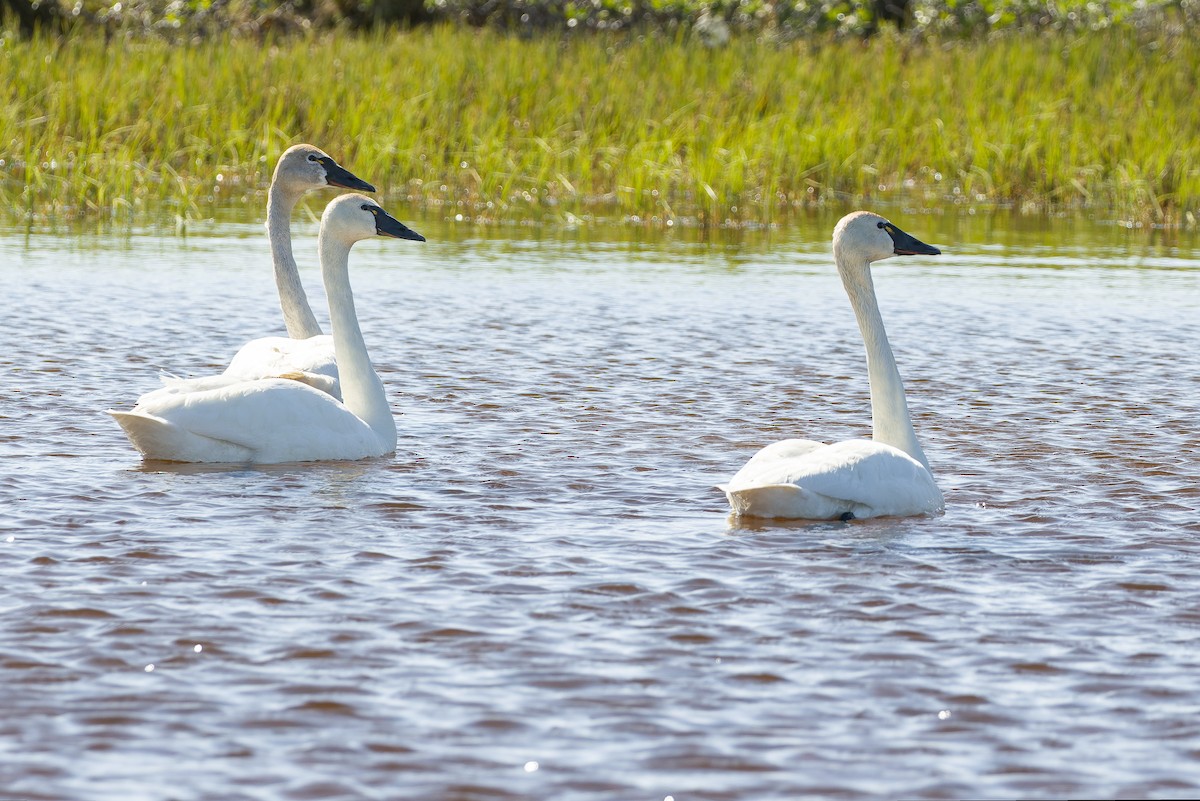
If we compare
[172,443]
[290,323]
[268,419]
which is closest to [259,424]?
[268,419]

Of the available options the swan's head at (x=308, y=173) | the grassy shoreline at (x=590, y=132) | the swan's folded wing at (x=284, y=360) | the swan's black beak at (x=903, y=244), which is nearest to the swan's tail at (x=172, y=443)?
the swan's folded wing at (x=284, y=360)

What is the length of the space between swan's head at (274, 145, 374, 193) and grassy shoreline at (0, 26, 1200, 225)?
4.99m

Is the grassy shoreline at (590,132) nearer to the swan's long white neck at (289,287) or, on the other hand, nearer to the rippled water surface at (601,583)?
the swan's long white neck at (289,287)

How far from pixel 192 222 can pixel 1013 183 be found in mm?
7336

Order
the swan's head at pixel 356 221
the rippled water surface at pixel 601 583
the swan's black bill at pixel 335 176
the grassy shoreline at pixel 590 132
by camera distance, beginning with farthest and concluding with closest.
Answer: the grassy shoreline at pixel 590 132
the swan's black bill at pixel 335 176
the swan's head at pixel 356 221
the rippled water surface at pixel 601 583

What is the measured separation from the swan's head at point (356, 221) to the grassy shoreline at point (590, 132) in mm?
7145

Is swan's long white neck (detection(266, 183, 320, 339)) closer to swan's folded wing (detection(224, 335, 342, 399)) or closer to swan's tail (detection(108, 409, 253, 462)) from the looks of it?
swan's folded wing (detection(224, 335, 342, 399))

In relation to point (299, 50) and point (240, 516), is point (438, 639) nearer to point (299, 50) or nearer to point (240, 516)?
point (240, 516)

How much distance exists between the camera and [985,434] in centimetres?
777

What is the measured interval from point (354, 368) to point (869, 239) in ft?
6.66

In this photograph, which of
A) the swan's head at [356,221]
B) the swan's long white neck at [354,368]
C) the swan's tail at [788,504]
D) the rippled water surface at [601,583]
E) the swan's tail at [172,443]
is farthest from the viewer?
the swan's head at [356,221]

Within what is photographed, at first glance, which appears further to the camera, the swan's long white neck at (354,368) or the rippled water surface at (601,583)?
the swan's long white neck at (354,368)

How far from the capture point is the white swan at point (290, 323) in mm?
7660

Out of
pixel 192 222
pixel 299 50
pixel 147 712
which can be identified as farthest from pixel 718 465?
pixel 299 50
